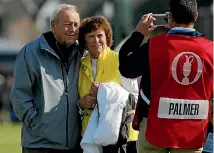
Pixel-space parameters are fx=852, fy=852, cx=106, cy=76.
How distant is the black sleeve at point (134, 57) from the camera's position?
621 cm

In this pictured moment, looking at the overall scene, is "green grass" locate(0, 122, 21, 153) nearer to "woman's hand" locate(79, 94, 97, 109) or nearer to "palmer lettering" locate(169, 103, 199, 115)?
"woman's hand" locate(79, 94, 97, 109)

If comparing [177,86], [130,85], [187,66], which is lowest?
[130,85]

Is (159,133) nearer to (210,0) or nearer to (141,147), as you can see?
(141,147)

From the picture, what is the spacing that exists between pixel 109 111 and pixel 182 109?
804 mm

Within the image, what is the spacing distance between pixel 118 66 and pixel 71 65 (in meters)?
0.55

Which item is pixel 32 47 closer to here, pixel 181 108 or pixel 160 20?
pixel 160 20

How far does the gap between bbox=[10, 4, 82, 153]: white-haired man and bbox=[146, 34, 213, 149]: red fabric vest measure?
1.01 metres

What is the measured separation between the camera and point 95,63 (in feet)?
22.9

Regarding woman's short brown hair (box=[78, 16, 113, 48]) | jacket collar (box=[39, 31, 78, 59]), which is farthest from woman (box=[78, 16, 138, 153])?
jacket collar (box=[39, 31, 78, 59])

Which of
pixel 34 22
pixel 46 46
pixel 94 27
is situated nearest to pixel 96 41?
pixel 94 27

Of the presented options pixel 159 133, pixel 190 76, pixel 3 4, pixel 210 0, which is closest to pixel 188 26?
pixel 190 76

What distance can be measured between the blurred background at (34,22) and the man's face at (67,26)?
109 cm

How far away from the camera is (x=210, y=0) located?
36.2 ft

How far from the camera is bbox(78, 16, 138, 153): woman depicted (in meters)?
6.92
